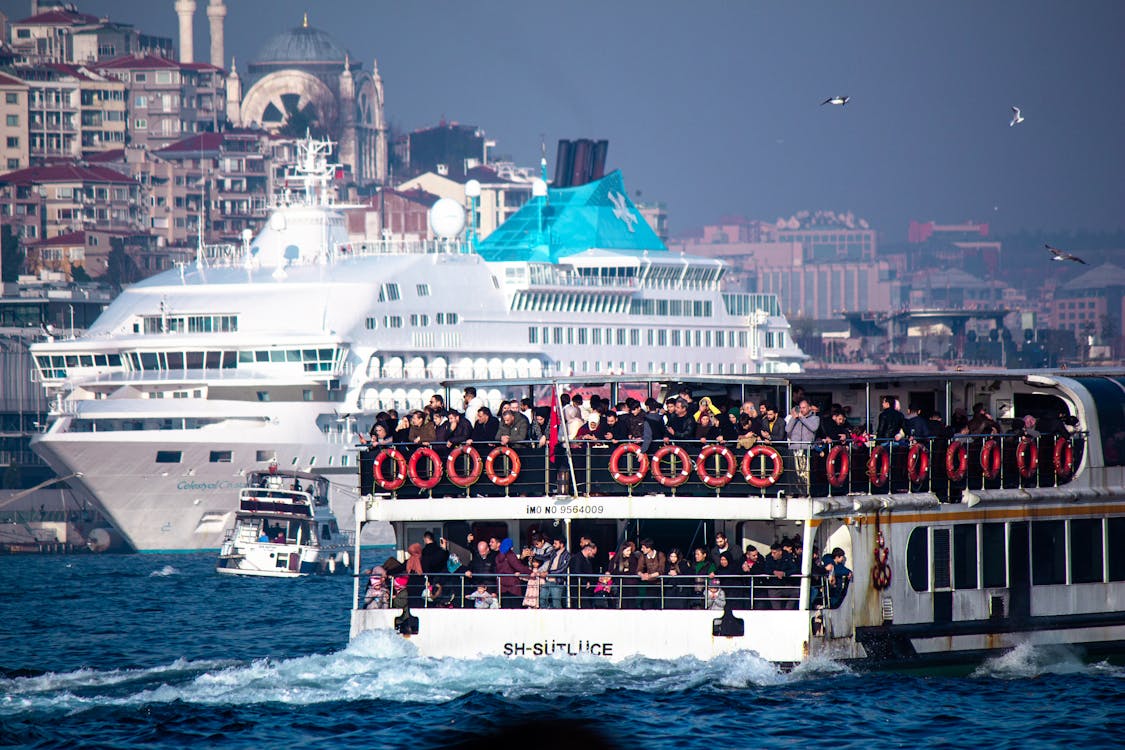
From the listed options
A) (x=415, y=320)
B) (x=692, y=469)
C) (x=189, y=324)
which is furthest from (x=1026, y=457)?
(x=415, y=320)

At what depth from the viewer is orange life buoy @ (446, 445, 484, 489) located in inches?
1040

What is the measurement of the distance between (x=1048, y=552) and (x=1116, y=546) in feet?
4.90

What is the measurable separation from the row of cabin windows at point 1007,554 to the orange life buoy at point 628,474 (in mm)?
4278

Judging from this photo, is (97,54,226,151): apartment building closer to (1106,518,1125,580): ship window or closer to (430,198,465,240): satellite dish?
(430,198,465,240): satellite dish

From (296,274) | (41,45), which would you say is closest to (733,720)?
(296,274)

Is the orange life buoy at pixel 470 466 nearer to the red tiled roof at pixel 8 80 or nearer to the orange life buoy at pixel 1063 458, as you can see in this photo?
the orange life buoy at pixel 1063 458

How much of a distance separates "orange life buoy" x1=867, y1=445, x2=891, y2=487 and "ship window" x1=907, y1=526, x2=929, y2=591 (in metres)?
1.07

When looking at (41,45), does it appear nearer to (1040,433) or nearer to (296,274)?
(296,274)

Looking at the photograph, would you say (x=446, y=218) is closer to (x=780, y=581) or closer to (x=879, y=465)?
(x=879, y=465)

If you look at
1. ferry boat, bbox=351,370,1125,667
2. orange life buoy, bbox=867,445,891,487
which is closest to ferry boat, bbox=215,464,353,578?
ferry boat, bbox=351,370,1125,667

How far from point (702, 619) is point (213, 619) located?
2122 centimetres

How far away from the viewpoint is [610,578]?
2594cm

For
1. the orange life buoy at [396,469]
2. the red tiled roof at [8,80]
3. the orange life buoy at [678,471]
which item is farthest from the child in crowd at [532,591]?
the red tiled roof at [8,80]

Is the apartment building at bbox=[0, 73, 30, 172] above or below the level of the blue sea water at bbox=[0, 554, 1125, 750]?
above
